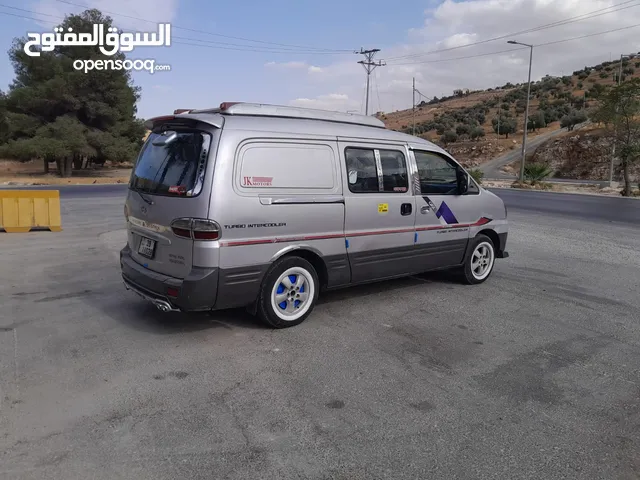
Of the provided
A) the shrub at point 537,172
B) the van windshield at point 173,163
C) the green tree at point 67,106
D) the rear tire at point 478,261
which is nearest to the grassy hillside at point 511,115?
the shrub at point 537,172

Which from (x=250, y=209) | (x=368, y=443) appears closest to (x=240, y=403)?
(x=368, y=443)

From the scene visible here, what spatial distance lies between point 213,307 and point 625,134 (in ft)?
109

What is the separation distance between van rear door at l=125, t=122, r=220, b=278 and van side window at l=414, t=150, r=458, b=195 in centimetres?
274

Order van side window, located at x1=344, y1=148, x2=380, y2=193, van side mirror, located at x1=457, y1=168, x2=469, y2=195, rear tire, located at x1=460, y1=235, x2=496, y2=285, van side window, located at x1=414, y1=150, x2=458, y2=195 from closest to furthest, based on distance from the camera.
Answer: van side window, located at x1=344, y1=148, x2=380, y2=193, van side window, located at x1=414, y1=150, x2=458, y2=195, van side mirror, located at x1=457, y1=168, x2=469, y2=195, rear tire, located at x1=460, y1=235, x2=496, y2=285

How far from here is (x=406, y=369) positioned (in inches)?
173

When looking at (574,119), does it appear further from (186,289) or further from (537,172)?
(186,289)

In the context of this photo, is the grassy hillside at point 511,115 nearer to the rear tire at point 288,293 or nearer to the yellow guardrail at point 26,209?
the yellow guardrail at point 26,209

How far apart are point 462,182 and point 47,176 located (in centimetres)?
4236

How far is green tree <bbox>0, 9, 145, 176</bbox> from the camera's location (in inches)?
1539

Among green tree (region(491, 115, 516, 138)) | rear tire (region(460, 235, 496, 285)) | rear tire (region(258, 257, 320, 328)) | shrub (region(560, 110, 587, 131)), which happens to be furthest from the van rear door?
green tree (region(491, 115, 516, 138))

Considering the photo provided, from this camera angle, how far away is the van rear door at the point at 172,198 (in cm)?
462

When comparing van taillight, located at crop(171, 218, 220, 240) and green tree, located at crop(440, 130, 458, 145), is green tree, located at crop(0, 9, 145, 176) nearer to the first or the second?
van taillight, located at crop(171, 218, 220, 240)

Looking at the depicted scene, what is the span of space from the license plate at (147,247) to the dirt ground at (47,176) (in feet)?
111

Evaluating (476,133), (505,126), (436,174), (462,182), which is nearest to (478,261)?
(462,182)
